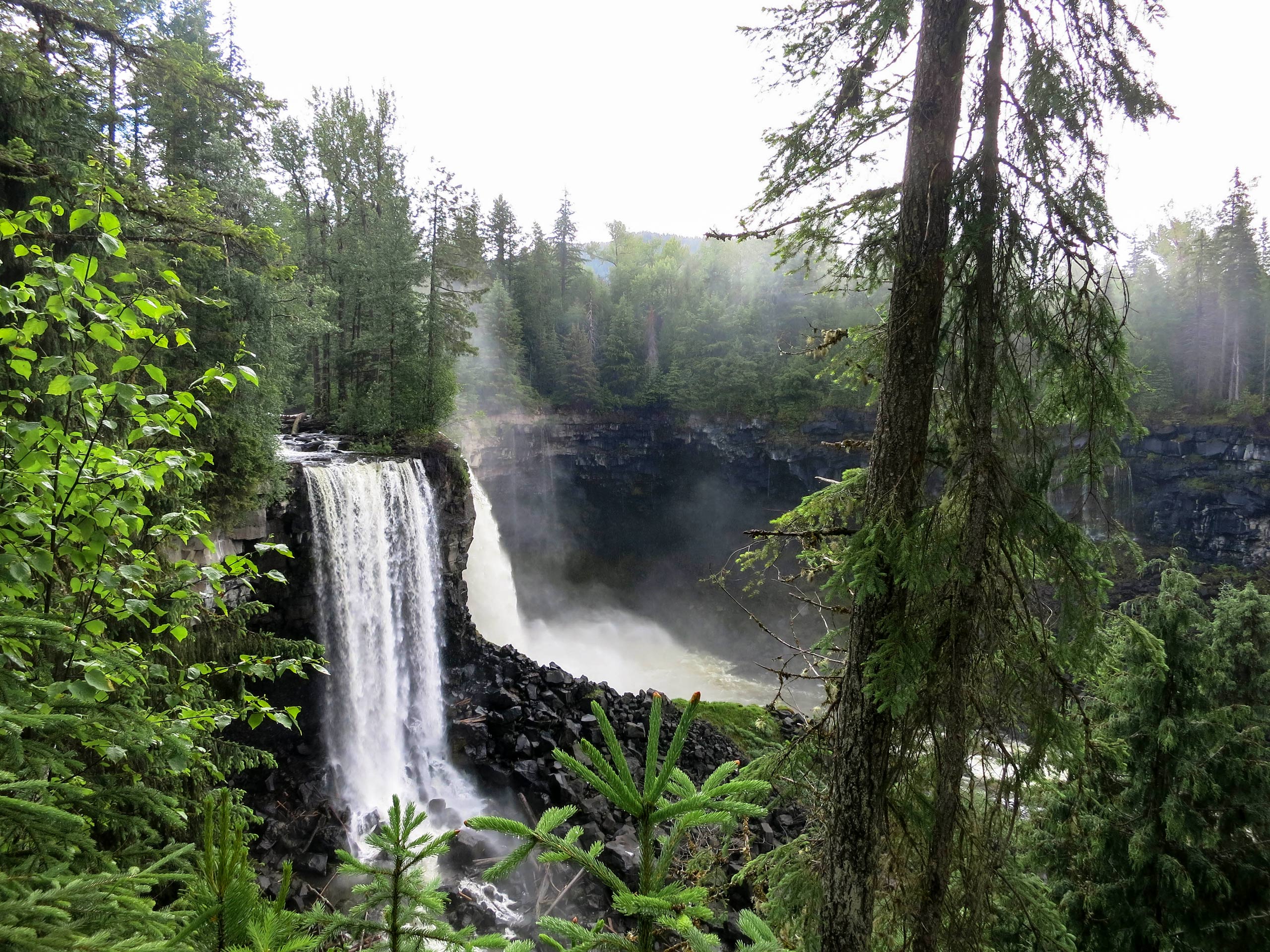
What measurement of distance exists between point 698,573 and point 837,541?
28388 millimetres

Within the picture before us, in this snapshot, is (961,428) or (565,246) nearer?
(961,428)

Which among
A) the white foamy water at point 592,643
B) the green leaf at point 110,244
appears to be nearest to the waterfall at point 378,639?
the white foamy water at point 592,643

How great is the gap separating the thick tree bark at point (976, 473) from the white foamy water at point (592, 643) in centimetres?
1679

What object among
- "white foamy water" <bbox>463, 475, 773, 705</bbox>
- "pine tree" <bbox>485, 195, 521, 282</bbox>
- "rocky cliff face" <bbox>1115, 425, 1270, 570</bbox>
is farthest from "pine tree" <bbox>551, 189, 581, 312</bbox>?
"rocky cliff face" <bbox>1115, 425, 1270, 570</bbox>

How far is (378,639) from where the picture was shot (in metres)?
13.7

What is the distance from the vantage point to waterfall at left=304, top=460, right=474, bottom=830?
1247 cm

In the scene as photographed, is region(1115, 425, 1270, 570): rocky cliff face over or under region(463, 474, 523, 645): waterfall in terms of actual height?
over

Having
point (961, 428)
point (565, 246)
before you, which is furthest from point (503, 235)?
point (961, 428)

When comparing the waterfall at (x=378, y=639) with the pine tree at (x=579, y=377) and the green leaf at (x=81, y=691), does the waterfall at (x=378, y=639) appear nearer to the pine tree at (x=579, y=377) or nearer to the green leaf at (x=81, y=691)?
the green leaf at (x=81, y=691)

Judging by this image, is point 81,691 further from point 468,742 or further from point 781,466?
point 781,466

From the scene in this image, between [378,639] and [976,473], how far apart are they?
1334 cm

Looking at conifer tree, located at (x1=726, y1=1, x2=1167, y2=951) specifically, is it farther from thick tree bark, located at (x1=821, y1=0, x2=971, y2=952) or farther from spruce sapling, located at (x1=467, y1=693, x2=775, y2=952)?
spruce sapling, located at (x1=467, y1=693, x2=775, y2=952)

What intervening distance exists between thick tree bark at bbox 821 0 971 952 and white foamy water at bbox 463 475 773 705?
16646 mm

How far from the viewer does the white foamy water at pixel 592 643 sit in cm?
2214
